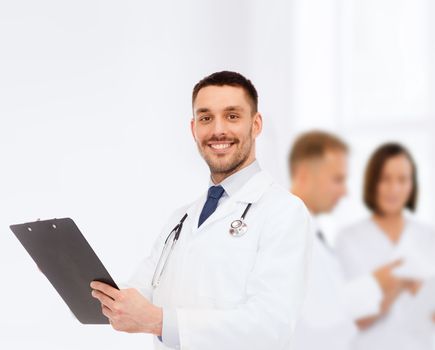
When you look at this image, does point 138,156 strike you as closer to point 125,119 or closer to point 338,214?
point 125,119

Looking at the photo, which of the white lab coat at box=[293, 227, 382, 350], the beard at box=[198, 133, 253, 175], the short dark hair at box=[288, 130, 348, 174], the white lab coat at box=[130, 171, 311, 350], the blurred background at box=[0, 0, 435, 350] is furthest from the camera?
the blurred background at box=[0, 0, 435, 350]

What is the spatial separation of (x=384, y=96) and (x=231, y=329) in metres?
1.60

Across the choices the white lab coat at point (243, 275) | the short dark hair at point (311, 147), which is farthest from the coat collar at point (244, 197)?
the short dark hair at point (311, 147)

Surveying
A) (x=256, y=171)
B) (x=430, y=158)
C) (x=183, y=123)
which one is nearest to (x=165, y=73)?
(x=183, y=123)

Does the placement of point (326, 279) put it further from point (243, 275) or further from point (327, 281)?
point (243, 275)

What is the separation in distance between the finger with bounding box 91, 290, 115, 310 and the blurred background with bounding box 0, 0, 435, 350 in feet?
3.65

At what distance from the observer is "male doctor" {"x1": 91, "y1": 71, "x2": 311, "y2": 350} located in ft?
4.34

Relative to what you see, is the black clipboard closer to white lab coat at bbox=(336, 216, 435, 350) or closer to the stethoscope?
the stethoscope

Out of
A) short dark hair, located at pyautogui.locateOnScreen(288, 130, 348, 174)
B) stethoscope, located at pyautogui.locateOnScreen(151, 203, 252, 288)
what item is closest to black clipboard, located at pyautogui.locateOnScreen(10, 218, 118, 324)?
stethoscope, located at pyautogui.locateOnScreen(151, 203, 252, 288)

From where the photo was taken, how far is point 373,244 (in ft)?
7.54

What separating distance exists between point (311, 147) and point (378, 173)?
197 mm

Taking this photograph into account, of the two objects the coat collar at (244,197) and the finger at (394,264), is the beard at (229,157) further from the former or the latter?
the finger at (394,264)

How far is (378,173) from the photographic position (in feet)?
7.20

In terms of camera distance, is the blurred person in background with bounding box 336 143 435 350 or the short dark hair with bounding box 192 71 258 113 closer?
the short dark hair with bounding box 192 71 258 113
